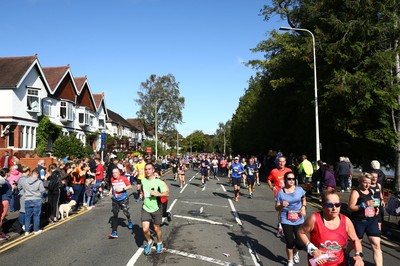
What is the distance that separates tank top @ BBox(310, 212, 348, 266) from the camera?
4008 mm

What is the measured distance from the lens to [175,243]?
8430 mm

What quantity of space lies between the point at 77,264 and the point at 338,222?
4.95m

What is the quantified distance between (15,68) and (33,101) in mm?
3070

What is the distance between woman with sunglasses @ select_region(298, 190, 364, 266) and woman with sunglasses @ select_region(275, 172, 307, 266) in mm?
2309

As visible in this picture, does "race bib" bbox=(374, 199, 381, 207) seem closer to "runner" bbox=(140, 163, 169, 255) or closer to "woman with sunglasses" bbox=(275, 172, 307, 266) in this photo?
"woman with sunglasses" bbox=(275, 172, 307, 266)

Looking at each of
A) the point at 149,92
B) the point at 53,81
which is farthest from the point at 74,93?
the point at 149,92

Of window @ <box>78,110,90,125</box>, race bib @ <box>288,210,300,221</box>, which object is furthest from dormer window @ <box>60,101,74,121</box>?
race bib @ <box>288,210,300,221</box>

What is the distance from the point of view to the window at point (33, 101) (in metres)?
31.3

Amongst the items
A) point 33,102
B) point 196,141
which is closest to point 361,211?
point 33,102

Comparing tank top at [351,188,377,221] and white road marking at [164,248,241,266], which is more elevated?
tank top at [351,188,377,221]

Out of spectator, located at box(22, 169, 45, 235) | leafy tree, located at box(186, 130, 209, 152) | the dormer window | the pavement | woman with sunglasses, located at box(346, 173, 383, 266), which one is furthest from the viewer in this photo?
leafy tree, located at box(186, 130, 209, 152)

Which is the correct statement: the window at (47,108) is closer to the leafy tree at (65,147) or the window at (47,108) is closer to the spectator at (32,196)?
the leafy tree at (65,147)

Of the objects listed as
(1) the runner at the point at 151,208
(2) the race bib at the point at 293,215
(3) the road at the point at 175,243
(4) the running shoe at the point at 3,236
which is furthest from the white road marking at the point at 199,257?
(4) the running shoe at the point at 3,236

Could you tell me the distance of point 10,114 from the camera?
1134 inches
